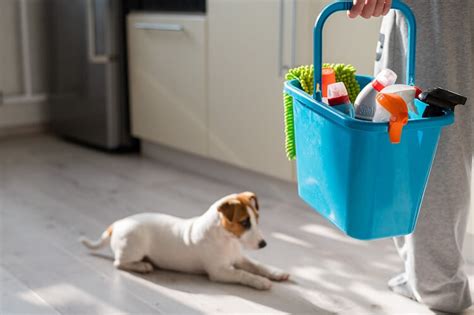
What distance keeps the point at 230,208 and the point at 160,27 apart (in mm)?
1336

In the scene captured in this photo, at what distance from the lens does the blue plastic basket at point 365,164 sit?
1.13m

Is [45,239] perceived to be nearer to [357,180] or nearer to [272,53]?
[272,53]

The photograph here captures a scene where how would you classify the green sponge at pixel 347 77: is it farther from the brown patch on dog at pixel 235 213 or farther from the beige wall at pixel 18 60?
the beige wall at pixel 18 60

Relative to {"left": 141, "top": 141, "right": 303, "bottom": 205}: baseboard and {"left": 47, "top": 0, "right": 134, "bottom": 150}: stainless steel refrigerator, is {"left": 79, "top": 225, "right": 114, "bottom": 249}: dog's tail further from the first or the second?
{"left": 47, "top": 0, "right": 134, "bottom": 150}: stainless steel refrigerator

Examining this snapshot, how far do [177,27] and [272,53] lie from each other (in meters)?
0.55

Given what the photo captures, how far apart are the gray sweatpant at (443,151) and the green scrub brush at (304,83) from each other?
222 mm

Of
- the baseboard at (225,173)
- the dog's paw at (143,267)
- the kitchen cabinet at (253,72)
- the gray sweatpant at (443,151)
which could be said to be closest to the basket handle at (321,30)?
the gray sweatpant at (443,151)

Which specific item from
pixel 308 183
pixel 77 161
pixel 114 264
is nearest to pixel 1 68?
pixel 77 161

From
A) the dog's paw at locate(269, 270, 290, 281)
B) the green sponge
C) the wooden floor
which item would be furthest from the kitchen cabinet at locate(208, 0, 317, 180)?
the green sponge

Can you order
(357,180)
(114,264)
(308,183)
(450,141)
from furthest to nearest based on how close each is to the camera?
(114,264) < (450,141) < (308,183) < (357,180)

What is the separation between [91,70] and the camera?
318cm

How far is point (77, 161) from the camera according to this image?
305cm

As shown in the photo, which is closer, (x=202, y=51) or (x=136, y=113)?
(x=202, y=51)

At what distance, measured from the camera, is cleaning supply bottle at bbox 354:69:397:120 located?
122 centimetres
